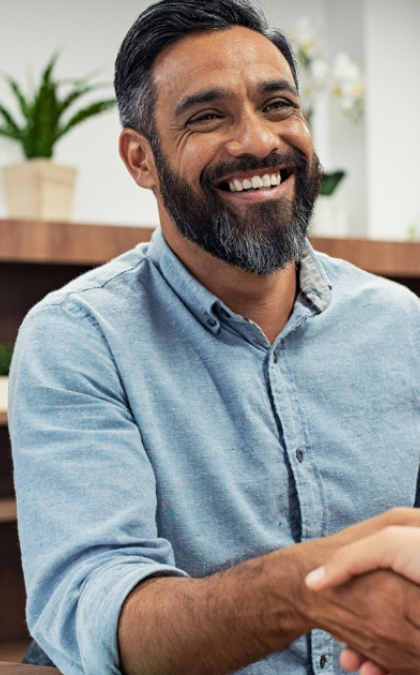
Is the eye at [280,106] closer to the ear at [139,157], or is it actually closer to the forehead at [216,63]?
the forehead at [216,63]

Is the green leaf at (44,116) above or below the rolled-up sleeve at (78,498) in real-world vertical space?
above

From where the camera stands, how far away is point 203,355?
4.02 ft

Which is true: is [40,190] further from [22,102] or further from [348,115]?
[348,115]

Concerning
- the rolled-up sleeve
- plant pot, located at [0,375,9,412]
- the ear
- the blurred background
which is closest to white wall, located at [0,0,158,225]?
the blurred background

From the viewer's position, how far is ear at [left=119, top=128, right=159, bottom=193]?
56.0 inches

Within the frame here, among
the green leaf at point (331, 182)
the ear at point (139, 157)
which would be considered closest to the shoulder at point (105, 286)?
the ear at point (139, 157)

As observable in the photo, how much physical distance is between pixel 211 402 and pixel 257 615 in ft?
1.36

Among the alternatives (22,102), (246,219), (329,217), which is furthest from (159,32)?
(329,217)

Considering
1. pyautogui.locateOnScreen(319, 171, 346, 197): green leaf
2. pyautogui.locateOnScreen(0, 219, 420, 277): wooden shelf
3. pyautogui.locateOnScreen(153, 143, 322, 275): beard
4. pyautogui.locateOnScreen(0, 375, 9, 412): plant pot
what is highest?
pyautogui.locateOnScreen(153, 143, 322, 275): beard

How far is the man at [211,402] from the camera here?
0.87m

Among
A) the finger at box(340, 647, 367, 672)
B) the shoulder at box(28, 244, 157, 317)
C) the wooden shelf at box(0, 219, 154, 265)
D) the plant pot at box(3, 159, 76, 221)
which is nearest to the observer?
the finger at box(340, 647, 367, 672)

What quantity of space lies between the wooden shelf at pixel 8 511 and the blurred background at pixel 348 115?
1.07m

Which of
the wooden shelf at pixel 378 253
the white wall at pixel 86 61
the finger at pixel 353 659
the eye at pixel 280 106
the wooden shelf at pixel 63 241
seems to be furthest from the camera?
the white wall at pixel 86 61

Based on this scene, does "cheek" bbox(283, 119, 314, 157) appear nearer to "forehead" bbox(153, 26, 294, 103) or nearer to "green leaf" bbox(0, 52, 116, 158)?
"forehead" bbox(153, 26, 294, 103)
